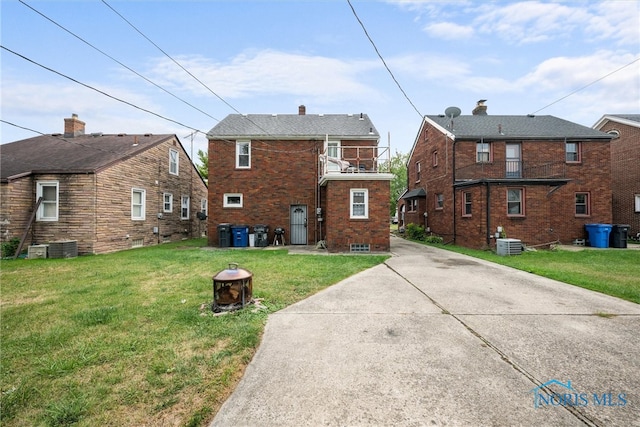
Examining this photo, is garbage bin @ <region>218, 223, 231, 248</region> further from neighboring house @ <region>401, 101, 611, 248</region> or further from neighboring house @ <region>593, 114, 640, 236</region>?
neighboring house @ <region>593, 114, 640, 236</region>

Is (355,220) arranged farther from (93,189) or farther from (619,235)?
(619,235)

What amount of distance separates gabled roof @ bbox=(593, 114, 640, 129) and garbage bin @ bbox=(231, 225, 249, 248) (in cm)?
2448

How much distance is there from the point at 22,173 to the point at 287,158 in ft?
37.3

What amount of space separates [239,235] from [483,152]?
14617 mm

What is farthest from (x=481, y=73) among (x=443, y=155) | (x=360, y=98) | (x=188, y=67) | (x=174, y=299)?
(x=174, y=299)

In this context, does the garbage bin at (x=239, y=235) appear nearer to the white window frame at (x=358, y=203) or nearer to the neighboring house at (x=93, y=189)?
the neighboring house at (x=93, y=189)

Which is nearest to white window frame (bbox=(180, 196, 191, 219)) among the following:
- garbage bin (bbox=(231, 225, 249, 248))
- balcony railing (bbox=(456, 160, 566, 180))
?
garbage bin (bbox=(231, 225, 249, 248))

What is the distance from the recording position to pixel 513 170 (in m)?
15.9

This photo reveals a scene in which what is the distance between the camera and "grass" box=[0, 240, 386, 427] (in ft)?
7.79

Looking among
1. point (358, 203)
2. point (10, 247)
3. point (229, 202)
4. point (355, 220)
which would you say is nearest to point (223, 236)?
point (229, 202)

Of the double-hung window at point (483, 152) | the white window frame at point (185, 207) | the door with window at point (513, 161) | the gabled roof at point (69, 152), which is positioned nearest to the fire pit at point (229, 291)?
the gabled roof at point (69, 152)

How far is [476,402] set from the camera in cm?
241

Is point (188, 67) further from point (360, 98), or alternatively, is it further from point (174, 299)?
point (174, 299)

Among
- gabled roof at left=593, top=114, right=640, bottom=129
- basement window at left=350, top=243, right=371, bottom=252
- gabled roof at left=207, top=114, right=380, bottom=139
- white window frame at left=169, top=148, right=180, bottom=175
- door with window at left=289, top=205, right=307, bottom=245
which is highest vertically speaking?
gabled roof at left=593, top=114, right=640, bottom=129
